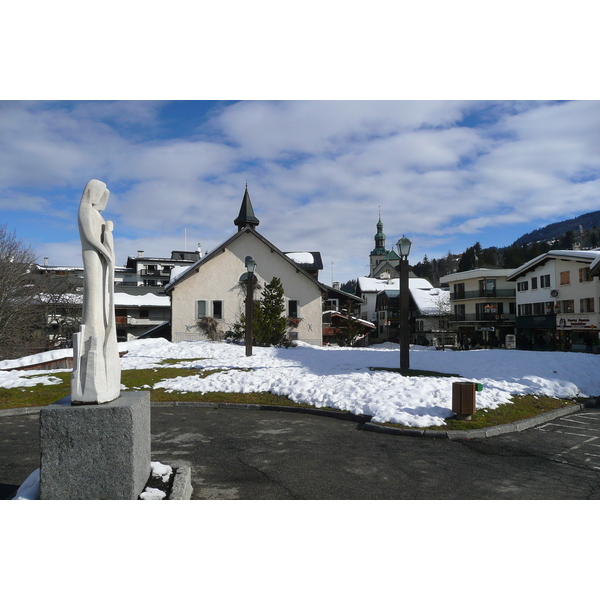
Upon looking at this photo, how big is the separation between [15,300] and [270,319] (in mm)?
14225

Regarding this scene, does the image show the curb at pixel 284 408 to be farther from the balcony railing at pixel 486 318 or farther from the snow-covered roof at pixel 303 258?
the balcony railing at pixel 486 318

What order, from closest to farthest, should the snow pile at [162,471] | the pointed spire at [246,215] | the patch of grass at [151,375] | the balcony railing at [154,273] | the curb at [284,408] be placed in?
the snow pile at [162,471] → the curb at [284,408] → the patch of grass at [151,375] → the pointed spire at [246,215] → the balcony railing at [154,273]

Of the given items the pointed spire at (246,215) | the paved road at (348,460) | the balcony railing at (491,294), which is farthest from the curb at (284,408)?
the balcony railing at (491,294)

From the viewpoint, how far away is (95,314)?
17.3 ft

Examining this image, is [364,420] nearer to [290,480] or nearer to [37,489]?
[290,480]

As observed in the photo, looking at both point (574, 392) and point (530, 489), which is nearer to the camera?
point (530, 489)

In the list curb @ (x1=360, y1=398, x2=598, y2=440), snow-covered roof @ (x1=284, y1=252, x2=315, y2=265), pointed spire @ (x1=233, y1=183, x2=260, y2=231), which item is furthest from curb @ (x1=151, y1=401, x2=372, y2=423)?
snow-covered roof @ (x1=284, y1=252, x2=315, y2=265)

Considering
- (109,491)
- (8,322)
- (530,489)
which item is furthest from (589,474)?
(8,322)

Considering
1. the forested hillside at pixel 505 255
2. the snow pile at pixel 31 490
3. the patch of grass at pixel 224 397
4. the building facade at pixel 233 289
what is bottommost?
the patch of grass at pixel 224 397

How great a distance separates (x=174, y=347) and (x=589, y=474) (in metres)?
20.1

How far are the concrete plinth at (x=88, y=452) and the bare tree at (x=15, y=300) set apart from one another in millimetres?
19779

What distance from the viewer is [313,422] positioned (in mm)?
9633

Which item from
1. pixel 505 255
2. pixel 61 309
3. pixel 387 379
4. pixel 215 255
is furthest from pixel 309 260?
pixel 505 255

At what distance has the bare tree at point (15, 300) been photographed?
2105 centimetres
